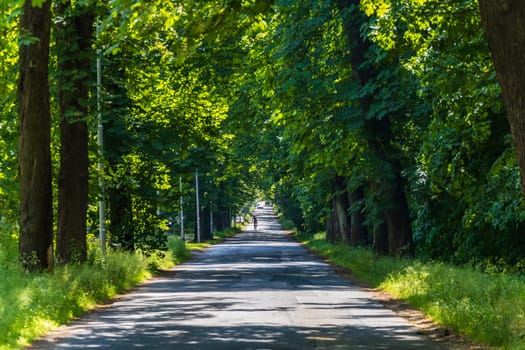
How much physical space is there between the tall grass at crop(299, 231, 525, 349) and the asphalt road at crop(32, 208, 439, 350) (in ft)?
2.20

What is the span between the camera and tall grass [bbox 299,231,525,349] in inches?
492

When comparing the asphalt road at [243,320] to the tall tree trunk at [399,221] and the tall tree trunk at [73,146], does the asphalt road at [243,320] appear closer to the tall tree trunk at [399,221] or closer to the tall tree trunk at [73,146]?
the tall tree trunk at [73,146]

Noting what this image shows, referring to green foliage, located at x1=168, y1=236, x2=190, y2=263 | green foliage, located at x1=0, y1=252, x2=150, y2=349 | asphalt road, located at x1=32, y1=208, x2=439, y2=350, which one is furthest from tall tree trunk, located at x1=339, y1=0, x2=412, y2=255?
green foliage, located at x1=168, y1=236, x2=190, y2=263

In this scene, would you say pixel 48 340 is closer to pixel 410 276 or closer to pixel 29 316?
pixel 29 316

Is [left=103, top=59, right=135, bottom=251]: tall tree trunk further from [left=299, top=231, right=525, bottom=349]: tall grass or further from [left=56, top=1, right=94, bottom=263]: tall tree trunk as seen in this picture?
Answer: [left=299, top=231, right=525, bottom=349]: tall grass

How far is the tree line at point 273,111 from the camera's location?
17359 mm

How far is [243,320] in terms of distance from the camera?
15859 millimetres

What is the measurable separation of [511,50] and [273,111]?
22.2 metres

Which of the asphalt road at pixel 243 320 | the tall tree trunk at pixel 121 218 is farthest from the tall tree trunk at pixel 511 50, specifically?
the tall tree trunk at pixel 121 218

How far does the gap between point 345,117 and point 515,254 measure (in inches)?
243

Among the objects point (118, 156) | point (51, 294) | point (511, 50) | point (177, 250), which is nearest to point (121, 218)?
point (118, 156)

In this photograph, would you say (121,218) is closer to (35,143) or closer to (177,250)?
(177,250)

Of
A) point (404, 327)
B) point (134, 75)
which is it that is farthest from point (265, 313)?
point (134, 75)

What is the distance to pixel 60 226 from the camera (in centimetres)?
2300
